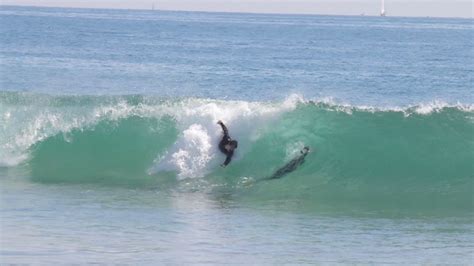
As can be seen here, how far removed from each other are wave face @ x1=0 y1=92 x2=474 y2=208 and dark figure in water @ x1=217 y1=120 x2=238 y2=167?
0.15 meters

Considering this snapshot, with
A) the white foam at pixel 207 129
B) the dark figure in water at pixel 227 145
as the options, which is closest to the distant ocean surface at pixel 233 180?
the white foam at pixel 207 129

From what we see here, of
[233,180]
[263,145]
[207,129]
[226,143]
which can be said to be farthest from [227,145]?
[233,180]

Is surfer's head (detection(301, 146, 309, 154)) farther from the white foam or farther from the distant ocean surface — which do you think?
the white foam

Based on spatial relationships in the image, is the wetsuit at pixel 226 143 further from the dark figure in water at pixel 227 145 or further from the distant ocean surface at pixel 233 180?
the distant ocean surface at pixel 233 180

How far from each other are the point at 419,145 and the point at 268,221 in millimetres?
6066

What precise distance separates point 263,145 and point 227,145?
0.69 m

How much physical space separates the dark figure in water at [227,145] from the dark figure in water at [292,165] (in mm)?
1100

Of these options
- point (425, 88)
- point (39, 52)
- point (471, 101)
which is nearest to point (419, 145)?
point (471, 101)

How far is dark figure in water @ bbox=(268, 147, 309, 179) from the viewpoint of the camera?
20047 mm

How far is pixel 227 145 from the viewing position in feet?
69.1

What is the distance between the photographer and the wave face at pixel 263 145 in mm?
19672

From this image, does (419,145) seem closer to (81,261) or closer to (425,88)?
(81,261)

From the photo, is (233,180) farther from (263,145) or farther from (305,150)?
(305,150)

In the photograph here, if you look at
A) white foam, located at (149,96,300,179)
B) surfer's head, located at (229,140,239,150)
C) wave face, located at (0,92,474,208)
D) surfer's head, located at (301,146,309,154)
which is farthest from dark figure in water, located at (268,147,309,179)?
surfer's head, located at (229,140,239,150)
